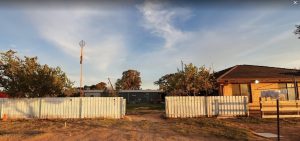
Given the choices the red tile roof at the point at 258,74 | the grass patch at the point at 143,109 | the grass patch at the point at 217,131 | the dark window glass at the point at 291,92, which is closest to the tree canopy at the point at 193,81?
the red tile roof at the point at 258,74

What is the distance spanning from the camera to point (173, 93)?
98.2 feet

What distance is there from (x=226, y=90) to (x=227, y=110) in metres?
4.08

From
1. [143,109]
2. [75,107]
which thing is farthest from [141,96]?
[75,107]

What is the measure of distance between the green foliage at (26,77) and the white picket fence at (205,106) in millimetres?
11416

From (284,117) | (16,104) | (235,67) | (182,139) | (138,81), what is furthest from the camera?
(138,81)

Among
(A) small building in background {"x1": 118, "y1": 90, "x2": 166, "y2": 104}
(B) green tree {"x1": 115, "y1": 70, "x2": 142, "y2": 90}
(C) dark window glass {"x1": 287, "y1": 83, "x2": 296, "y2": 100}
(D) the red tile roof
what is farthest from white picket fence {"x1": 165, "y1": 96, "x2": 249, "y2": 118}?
(B) green tree {"x1": 115, "y1": 70, "x2": 142, "y2": 90}

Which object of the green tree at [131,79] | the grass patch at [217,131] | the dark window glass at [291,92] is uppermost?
the green tree at [131,79]

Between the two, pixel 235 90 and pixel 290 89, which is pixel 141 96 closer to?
pixel 235 90

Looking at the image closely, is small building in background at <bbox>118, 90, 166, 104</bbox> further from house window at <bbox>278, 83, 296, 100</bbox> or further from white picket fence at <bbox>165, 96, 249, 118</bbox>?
white picket fence at <bbox>165, 96, 249, 118</bbox>

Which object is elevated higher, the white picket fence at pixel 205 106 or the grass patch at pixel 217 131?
the white picket fence at pixel 205 106

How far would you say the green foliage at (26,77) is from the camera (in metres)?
26.6

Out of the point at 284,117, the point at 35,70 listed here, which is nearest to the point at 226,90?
the point at 284,117

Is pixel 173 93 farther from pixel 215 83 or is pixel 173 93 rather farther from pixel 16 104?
pixel 16 104

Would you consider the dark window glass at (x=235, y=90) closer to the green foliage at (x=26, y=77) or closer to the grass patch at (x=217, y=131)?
the grass patch at (x=217, y=131)
